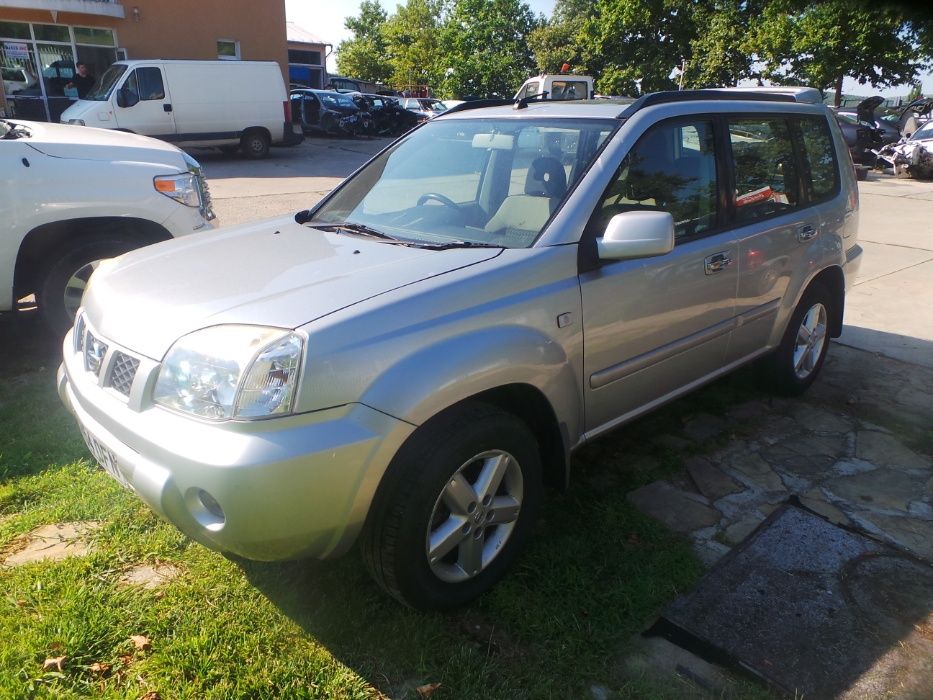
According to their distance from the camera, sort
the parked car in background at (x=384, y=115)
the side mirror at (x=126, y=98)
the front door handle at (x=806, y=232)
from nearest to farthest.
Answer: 1. the front door handle at (x=806, y=232)
2. the side mirror at (x=126, y=98)
3. the parked car in background at (x=384, y=115)

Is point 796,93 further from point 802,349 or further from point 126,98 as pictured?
point 126,98

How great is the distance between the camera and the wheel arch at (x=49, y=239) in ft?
14.6

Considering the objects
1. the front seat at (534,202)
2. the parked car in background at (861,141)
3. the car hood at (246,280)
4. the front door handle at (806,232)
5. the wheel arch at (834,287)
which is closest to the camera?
the car hood at (246,280)

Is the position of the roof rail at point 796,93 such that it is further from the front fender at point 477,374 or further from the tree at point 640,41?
the tree at point 640,41

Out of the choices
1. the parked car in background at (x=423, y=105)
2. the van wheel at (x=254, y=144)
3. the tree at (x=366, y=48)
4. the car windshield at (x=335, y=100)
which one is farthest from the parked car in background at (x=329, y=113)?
the tree at (x=366, y=48)

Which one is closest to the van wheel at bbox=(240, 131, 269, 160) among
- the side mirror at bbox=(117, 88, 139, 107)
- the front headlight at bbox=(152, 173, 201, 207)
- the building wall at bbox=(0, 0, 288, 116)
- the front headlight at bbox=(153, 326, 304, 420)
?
the side mirror at bbox=(117, 88, 139, 107)

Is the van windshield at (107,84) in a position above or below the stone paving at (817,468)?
above

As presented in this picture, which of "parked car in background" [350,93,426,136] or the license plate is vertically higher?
"parked car in background" [350,93,426,136]

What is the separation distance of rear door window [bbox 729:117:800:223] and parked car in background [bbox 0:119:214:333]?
348 cm

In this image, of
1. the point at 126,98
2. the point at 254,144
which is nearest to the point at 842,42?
the point at 254,144

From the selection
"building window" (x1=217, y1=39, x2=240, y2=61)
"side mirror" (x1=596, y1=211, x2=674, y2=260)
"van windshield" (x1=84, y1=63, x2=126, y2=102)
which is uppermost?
"building window" (x1=217, y1=39, x2=240, y2=61)

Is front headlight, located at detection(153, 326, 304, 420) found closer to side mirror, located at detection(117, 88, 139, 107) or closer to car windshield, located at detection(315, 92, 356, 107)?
side mirror, located at detection(117, 88, 139, 107)

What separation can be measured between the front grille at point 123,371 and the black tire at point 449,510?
901mm

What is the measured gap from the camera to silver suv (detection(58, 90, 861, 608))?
207 centimetres
